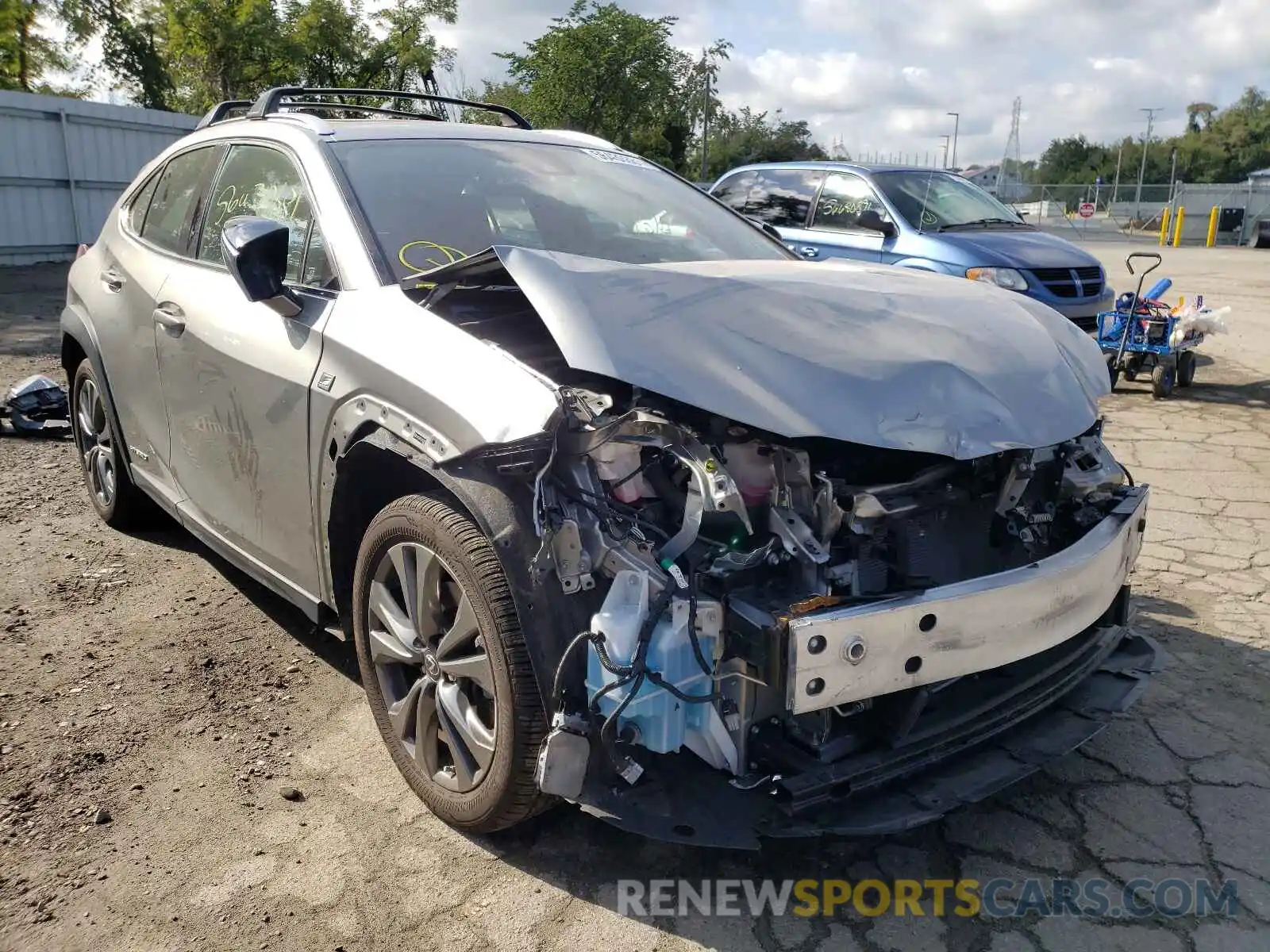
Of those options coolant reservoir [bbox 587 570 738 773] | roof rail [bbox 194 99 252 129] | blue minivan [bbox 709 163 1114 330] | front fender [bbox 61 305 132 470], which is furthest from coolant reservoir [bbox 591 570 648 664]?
blue minivan [bbox 709 163 1114 330]

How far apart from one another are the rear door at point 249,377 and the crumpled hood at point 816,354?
67 cm

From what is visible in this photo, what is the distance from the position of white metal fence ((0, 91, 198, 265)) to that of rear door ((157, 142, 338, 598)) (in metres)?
15.2

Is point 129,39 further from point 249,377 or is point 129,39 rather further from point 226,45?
point 249,377

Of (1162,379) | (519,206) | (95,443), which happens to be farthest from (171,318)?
(1162,379)

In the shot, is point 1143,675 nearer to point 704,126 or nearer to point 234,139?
point 234,139

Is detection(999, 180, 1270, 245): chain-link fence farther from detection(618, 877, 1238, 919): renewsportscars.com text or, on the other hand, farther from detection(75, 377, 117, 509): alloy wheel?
detection(618, 877, 1238, 919): renewsportscars.com text

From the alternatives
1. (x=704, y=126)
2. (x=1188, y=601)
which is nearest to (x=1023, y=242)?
(x=1188, y=601)

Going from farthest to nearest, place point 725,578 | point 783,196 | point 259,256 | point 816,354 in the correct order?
point 783,196 < point 259,256 < point 816,354 < point 725,578

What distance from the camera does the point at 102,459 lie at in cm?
482

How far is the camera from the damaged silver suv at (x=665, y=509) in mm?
2221

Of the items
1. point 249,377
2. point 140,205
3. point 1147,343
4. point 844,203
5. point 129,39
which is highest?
point 129,39

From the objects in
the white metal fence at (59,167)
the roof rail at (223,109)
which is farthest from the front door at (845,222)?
the white metal fence at (59,167)

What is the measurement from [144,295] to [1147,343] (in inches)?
287

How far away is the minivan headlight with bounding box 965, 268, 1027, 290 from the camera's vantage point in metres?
7.86
